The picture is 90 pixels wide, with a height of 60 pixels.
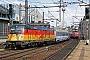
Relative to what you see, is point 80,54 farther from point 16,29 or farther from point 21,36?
point 16,29

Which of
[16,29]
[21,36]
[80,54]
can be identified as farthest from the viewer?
[16,29]

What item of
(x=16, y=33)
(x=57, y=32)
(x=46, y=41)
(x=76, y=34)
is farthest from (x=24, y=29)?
(x=76, y=34)

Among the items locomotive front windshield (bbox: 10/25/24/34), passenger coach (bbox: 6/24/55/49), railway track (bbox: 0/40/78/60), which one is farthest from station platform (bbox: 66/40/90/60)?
locomotive front windshield (bbox: 10/25/24/34)

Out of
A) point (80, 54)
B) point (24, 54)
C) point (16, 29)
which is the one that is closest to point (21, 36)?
point (16, 29)

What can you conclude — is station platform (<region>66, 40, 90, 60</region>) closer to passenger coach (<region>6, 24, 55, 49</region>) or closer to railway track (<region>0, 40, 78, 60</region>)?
railway track (<region>0, 40, 78, 60</region>)

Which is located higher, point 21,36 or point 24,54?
point 21,36

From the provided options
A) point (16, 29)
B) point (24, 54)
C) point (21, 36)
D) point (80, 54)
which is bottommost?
point (80, 54)

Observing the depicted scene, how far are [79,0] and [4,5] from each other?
3415 cm

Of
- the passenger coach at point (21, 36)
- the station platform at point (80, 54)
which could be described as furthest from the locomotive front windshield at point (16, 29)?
the station platform at point (80, 54)

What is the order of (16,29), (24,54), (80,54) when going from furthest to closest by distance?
(16,29) → (80,54) → (24,54)

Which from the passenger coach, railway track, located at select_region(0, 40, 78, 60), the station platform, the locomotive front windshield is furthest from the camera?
the locomotive front windshield

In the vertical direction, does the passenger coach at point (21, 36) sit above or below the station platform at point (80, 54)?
above

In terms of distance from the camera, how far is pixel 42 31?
4100 cm

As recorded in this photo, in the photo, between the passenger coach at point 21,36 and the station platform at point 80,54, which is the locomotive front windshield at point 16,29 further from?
the station platform at point 80,54
